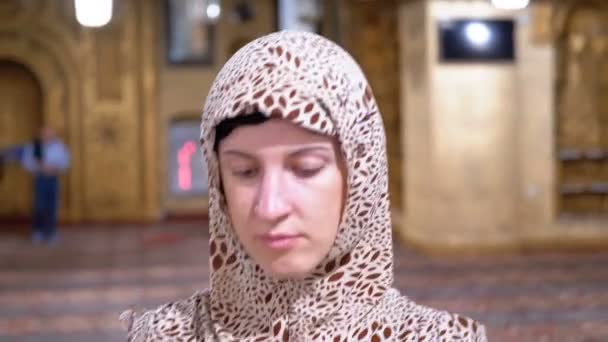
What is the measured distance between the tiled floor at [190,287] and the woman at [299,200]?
4.15 m

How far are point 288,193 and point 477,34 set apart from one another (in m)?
7.53

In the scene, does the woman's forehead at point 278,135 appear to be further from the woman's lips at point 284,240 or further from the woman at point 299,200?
the woman's lips at point 284,240

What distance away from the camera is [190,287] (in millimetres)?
7305

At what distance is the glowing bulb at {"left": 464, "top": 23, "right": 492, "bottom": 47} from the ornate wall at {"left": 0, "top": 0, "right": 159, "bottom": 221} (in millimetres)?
5989

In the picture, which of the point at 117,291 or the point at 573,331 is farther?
the point at 117,291

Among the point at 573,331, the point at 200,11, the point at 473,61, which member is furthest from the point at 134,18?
the point at 573,331

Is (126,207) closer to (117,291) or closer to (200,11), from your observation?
(200,11)

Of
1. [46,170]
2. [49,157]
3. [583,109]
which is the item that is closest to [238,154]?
[583,109]

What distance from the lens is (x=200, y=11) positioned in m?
13.4

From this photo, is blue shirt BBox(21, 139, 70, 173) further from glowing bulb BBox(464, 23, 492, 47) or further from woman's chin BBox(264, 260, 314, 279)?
woman's chin BBox(264, 260, 314, 279)

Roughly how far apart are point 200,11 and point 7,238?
4841 millimetres

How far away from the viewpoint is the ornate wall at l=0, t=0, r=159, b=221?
12664mm

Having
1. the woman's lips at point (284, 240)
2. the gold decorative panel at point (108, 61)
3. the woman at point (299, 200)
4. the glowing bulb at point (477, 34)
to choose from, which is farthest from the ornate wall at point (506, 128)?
the woman's lips at point (284, 240)

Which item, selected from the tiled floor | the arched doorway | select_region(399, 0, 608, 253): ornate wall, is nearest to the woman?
the tiled floor
